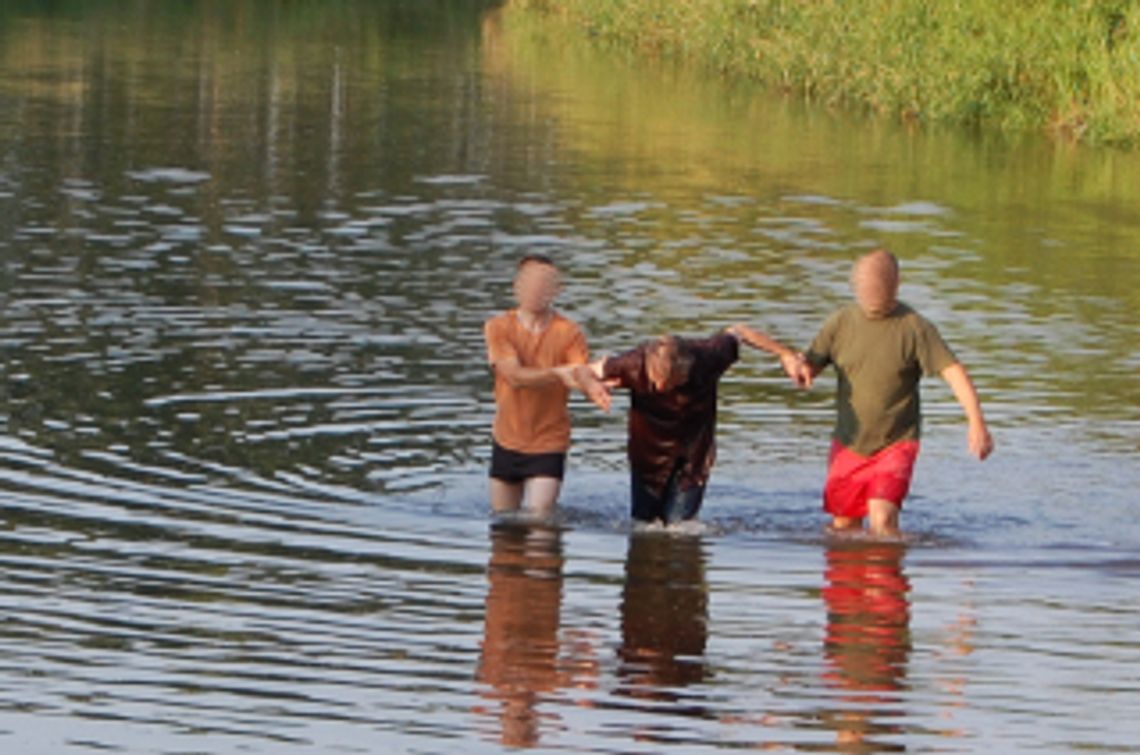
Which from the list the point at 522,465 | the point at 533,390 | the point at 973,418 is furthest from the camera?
the point at 522,465

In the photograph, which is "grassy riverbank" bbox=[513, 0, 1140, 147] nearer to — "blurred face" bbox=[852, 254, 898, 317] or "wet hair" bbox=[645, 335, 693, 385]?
"blurred face" bbox=[852, 254, 898, 317]

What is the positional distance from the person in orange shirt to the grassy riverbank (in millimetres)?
24118

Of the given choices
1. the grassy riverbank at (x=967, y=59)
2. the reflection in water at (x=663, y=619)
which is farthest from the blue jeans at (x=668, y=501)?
the grassy riverbank at (x=967, y=59)

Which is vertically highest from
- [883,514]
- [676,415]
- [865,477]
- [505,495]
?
[676,415]

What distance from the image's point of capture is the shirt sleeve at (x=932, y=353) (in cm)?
1124

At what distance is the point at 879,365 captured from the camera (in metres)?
11.3

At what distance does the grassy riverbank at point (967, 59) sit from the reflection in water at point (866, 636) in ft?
79.8

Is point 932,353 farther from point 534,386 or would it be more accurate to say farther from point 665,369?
point 534,386

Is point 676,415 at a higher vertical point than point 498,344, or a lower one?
lower

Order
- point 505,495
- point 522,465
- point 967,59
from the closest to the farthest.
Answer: point 522,465
point 505,495
point 967,59

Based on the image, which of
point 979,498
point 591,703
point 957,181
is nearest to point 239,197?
point 957,181

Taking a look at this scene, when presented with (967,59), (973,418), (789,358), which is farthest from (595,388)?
(967,59)

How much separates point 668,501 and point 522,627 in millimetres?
2080

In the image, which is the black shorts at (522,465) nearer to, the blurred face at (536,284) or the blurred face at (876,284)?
the blurred face at (536,284)
